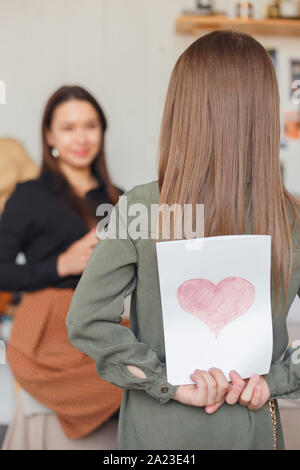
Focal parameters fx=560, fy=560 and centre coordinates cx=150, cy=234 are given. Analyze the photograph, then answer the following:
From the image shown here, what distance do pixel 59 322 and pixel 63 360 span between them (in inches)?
4.9

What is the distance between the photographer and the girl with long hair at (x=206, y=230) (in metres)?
0.80

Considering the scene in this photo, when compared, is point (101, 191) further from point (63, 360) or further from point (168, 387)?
point (168, 387)

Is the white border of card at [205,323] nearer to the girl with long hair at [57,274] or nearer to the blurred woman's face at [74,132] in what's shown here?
the girl with long hair at [57,274]

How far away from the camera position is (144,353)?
84 centimetres

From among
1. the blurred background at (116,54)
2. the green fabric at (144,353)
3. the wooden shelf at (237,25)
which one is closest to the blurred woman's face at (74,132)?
the blurred background at (116,54)

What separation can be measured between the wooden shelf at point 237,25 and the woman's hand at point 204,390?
186cm

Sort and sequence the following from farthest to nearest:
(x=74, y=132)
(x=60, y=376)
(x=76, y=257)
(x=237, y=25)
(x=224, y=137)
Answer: (x=237, y=25) < (x=74, y=132) < (x=76, y=257) < (x=60, y=376) < (x=224, y=137)

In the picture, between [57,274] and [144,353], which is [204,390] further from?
[57,274]

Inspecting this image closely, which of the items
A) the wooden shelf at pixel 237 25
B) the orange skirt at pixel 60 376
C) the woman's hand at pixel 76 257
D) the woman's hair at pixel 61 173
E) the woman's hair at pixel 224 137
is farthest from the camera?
the wooden shelf at pixel 237 25

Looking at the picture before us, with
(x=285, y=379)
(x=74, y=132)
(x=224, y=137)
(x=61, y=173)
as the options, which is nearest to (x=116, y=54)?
(x=74, y=132)

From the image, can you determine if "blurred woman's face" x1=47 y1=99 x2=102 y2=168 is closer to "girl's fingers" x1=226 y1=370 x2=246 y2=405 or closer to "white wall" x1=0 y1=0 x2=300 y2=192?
"white wall" x1=0 y1=0 x2=300 y2=192

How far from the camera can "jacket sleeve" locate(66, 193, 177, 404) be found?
32.0 inches

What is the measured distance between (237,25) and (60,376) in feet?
5.53

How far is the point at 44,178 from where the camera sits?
6.32ft
